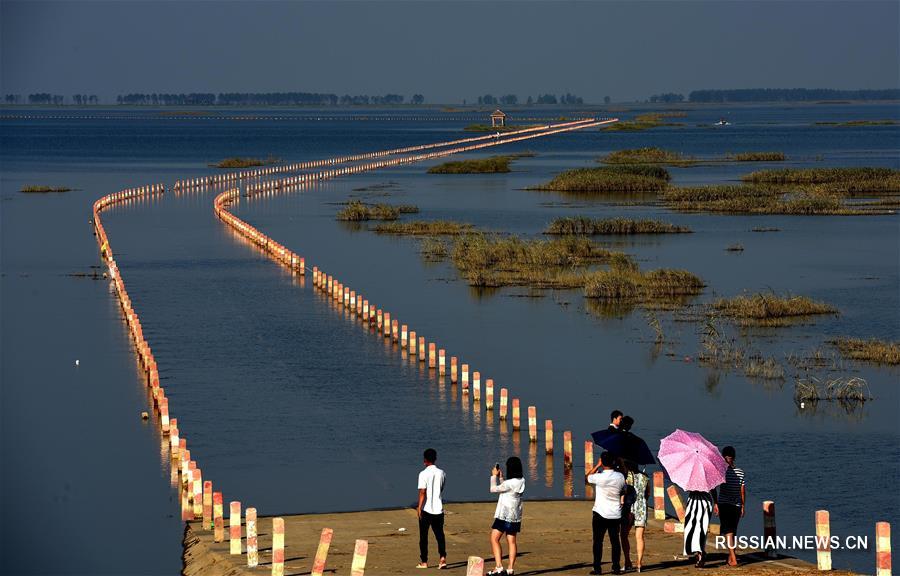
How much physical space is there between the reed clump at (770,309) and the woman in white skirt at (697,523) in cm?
2963

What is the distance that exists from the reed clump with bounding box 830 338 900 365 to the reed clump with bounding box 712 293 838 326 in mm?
4393

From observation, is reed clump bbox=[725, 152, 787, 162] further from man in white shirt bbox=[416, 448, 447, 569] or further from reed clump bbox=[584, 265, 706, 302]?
man in white shirt bbox=[416, 448, 447, 569]

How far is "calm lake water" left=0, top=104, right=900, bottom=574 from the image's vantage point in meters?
30.6

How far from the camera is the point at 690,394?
40188mm

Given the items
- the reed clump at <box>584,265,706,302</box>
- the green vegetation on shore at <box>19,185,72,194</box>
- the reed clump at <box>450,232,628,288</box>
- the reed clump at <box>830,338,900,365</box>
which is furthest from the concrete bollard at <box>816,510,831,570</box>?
the green vegetation on shore at <box>19,185,72,194</box>

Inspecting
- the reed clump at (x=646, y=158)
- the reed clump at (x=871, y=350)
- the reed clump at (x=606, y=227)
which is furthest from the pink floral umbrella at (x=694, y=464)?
the reed clump at (x=646, y=158)

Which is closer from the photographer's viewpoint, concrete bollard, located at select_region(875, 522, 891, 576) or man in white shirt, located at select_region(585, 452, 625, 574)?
concrete bollard, located at select_region(875, 522, 891, 576)

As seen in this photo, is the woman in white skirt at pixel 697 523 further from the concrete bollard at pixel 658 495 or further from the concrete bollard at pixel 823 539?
the concrete bollard at pixel 658 495

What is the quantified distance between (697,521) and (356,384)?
20591 millimetres

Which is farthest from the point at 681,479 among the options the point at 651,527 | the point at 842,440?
the point at 842,440

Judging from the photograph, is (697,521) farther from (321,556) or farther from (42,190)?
(42,190)

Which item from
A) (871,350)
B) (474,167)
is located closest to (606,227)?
(871,350)

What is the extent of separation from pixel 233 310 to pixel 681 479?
35320 millimetres

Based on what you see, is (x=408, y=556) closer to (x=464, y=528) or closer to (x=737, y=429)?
(x=464, y=528)
